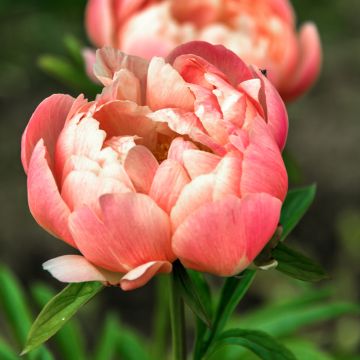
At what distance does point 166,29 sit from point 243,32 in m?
0.13

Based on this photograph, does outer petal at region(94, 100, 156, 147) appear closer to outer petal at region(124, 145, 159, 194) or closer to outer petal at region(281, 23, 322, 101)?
outer petal at region(124, 145, 159, 194)

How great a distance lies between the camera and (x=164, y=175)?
82 cm

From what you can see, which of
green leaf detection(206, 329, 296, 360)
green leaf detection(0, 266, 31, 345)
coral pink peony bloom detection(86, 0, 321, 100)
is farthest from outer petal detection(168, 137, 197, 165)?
coral pink peony bloom detection(86, 0, 321, 100)

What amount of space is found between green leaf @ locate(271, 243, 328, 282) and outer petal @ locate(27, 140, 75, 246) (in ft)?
0.62

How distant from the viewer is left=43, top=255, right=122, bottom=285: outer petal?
0.82 metres

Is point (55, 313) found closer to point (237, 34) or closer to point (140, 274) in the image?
point (140, 274)

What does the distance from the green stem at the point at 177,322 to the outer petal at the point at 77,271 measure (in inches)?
2.8

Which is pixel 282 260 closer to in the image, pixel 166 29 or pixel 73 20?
pixel 166 29

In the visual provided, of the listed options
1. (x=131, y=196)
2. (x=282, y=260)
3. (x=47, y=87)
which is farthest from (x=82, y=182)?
(x=47, y=87)

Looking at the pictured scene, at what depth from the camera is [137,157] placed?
833 mm

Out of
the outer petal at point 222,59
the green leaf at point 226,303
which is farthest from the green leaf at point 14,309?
the outer petal at point 222,59

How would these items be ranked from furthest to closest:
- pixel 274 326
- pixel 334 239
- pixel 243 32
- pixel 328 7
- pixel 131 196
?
1. pixel 328 7
2. pixel 334 239
3. pixel 243 32
4. pixel 274 326
5. pixel 131 196

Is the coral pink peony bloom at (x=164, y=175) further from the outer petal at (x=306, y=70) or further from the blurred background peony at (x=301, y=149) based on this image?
the blurred background peony at (x=301, y=149)

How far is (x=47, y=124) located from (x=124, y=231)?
0.14m
